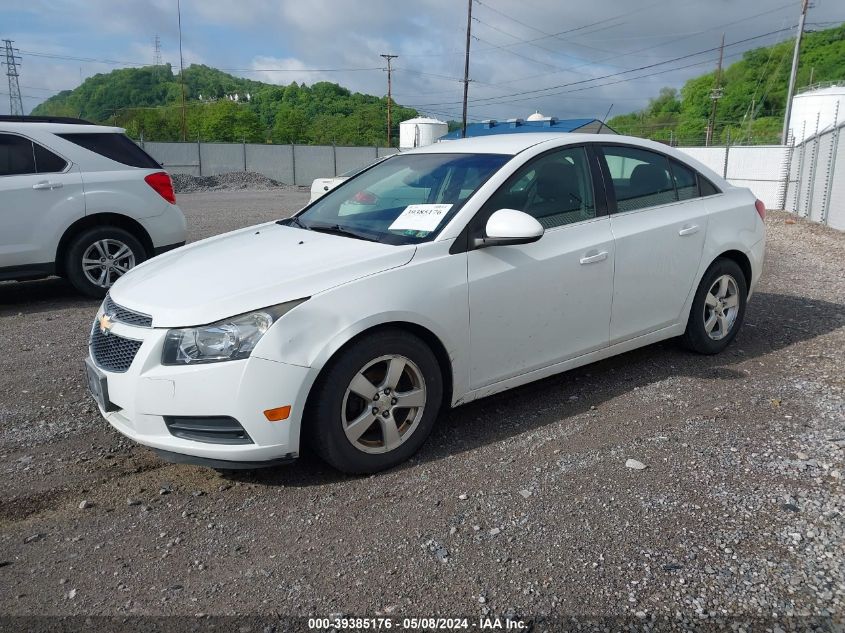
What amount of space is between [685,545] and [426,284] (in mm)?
1712

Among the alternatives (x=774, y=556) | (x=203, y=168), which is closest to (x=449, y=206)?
(x=774, y=556)

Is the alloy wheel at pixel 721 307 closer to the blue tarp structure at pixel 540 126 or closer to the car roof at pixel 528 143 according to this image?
the car roof at pixel 528 143

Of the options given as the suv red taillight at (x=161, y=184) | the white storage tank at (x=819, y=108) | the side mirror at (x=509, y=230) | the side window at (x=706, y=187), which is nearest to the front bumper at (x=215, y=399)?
the side mirror at (x=509, y=230)

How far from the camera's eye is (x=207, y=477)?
370 cm

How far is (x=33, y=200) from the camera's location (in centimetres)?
730

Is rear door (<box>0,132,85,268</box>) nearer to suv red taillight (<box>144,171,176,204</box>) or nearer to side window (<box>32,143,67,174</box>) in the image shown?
side window (<box>32,143,67,174</box>)

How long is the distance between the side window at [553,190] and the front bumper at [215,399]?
1.61 meters

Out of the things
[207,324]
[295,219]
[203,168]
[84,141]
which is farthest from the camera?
[203,168]

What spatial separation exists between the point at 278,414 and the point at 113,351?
976 mm

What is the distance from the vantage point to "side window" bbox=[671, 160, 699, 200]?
16.9 ft

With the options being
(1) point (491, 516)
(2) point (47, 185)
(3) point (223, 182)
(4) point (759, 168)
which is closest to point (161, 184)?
(2) point (47, 185)

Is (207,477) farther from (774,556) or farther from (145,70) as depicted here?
(145,70)

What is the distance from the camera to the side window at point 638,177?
15.6ft

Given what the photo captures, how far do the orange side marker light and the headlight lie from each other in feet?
0.99
